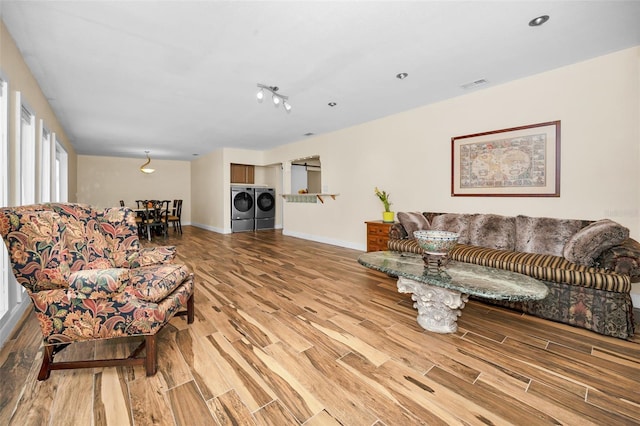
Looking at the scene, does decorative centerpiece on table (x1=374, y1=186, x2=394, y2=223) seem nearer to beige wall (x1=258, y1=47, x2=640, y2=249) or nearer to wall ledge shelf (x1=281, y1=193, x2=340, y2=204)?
beige wall (x1=258, y1=47, x2=640, y2=249)

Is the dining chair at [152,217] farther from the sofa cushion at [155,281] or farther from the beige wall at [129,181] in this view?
the sofa cushion at [155,281]

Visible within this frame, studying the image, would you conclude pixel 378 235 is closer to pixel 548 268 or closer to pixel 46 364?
pixel 548 268

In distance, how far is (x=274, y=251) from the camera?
5129mm

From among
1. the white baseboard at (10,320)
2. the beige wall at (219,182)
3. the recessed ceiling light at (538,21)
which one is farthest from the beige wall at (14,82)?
the beige wall at (219,182)

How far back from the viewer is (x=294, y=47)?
251cm

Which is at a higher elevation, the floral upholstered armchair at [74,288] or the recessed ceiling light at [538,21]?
the recessed ceiling light at [538,21]

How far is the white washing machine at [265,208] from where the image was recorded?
812cm

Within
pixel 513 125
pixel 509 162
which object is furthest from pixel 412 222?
pixel 513 125

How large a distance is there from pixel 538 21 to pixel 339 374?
3.06m

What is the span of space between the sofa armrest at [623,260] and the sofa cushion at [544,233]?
1.57 feet

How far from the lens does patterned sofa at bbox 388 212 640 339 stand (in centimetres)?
204

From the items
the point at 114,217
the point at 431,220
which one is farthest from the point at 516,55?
the point at 114,217

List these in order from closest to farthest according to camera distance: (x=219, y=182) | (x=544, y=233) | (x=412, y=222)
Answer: (x=544, y=233), (x=412, y=222), (x=219, y=182)

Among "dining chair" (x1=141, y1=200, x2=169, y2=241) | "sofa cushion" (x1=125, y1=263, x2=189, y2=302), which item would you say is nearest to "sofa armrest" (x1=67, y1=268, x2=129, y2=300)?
"sofa cushion" (x1=125, y1=263, x2=189, y2=302)
